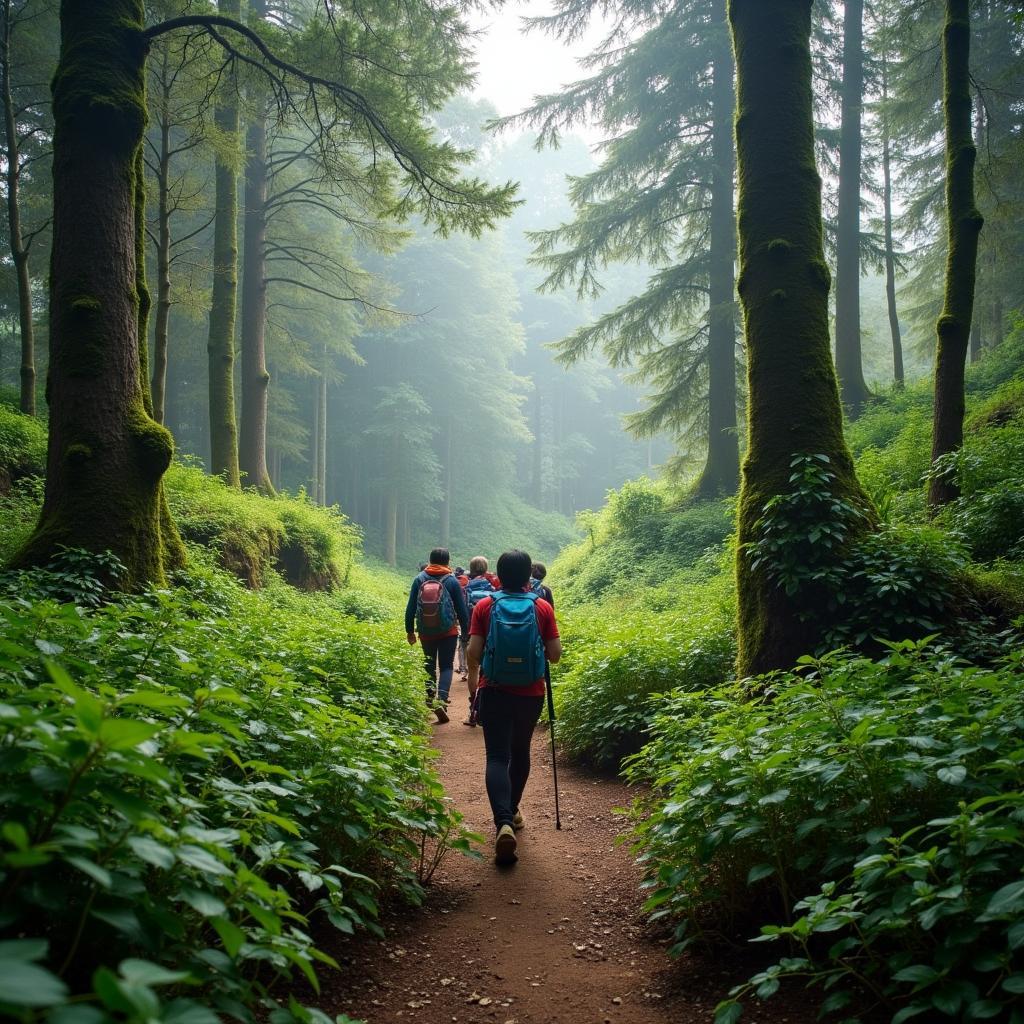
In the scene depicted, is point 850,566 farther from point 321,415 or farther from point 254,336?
point 321,415

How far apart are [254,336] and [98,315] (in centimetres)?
→ 1053

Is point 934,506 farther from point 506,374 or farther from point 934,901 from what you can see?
point 506,374

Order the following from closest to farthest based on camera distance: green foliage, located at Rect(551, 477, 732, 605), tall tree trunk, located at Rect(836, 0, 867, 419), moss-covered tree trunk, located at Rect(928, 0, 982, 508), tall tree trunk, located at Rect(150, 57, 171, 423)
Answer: moss-covered tree trunk, located at Rect(928, 0, 982, 508)
tall tree trunk, located at Rect(150, 57, 171, 423)
green foliage, located at Rect(551, 477, 732, 605)
tall tree trunk, located at Rect(836, 0, 867, 419)

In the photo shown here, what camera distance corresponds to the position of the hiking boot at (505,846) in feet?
13.3

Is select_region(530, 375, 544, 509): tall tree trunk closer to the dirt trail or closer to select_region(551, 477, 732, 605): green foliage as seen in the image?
select_region(551, 477, 732, 605): green foliage

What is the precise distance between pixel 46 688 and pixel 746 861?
2787 mm

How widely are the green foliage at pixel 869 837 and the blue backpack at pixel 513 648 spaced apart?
115cm

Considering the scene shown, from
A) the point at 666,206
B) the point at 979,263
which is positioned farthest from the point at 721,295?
the point at 979,263

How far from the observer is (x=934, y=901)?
6.51 ft

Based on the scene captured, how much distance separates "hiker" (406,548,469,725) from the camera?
7.75 metres

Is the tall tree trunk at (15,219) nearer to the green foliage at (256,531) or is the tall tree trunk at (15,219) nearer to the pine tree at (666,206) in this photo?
the green foliage at (256,531)

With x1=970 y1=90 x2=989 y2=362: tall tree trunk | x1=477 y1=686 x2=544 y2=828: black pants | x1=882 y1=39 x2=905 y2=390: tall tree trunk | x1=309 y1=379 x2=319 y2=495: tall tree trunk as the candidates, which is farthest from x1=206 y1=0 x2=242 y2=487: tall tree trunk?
x1=970 y1=90 x2=989 y2=362: tall tree trunk

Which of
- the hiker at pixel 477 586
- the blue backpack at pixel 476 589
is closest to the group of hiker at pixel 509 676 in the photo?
the hiker at pixel 477 586

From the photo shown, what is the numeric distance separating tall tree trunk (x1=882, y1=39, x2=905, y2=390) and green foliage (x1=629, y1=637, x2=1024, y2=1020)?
52.0ft
